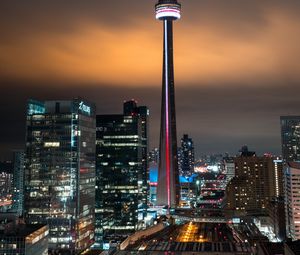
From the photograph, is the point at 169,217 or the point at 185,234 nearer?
the point at 185,234

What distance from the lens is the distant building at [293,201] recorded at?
72062 millimetres

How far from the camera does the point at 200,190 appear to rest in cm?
16862

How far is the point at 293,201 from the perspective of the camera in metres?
74.0

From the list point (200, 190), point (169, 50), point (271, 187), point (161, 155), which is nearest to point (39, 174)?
point (161, 155)

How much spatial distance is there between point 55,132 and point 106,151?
Result: 3108cm

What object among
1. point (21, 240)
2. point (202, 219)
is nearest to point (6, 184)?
point (202, 219)

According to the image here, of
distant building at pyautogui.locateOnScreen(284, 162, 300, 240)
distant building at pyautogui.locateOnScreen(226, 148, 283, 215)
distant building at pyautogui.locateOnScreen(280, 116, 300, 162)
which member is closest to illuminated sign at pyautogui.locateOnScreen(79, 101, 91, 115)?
distant building at pyautogui.locateOnScreen(284, 162, 300, 240)

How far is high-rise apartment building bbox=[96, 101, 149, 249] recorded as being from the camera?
91.1 metres

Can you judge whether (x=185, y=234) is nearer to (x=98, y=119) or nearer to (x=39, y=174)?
(x=39, y=174)

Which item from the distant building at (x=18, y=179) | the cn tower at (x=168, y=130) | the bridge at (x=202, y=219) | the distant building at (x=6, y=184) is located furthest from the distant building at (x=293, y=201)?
the distant building at (x=6, y=184)

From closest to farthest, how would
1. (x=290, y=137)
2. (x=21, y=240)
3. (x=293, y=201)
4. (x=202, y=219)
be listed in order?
1. (x=21, y=240)
2. (x=293, y=201)
3. (x=202, y=219)
4. (x=290, y=137)

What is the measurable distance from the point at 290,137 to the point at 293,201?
73.6 metres

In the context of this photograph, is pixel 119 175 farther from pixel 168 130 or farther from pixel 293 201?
pixel 293 201

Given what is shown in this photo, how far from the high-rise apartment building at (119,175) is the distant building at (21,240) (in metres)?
39.7
